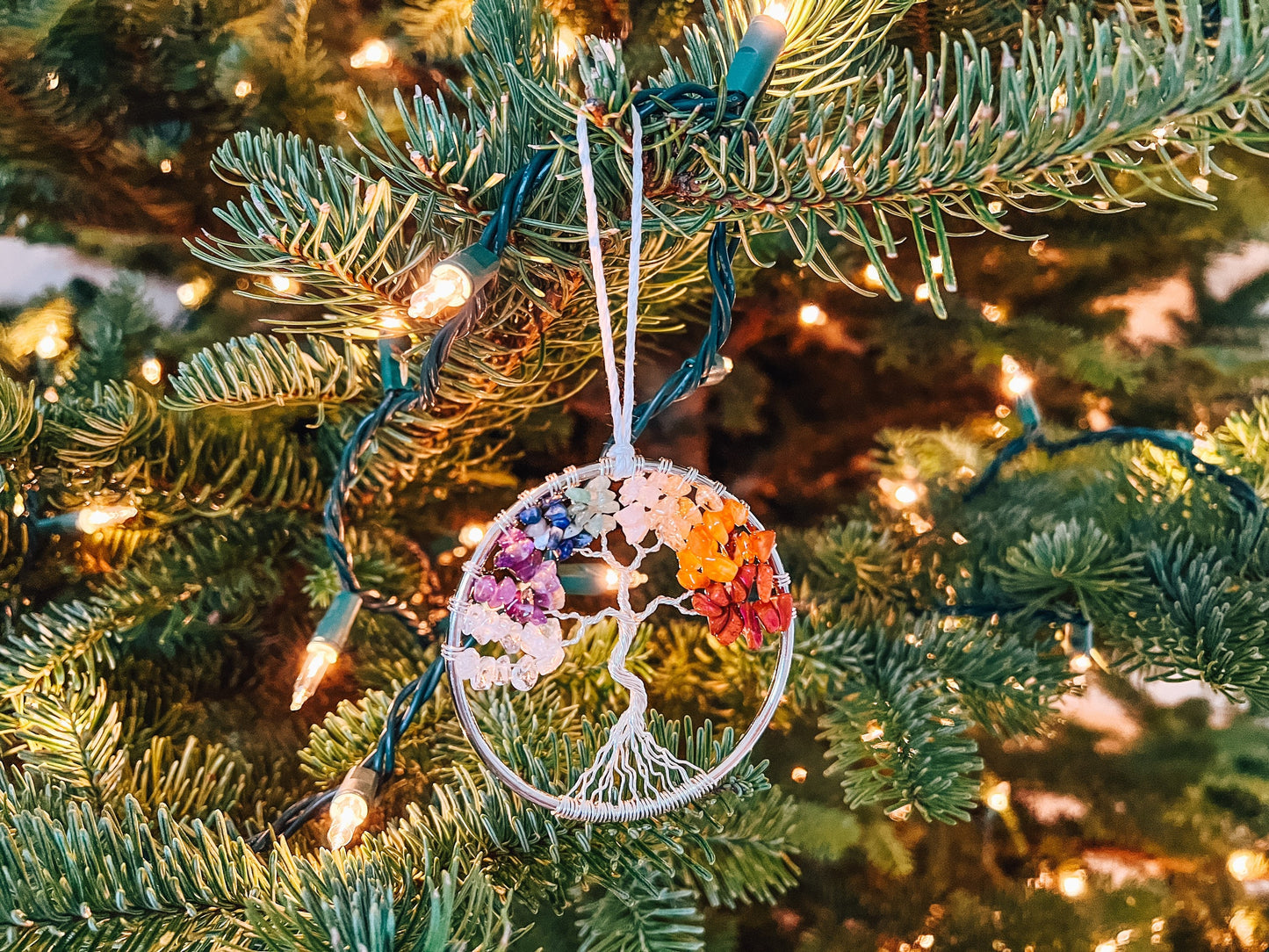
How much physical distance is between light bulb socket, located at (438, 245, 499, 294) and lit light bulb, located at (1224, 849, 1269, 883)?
0.77 metres

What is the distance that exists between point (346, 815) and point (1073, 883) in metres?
0.60

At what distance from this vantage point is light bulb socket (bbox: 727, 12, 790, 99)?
28cm

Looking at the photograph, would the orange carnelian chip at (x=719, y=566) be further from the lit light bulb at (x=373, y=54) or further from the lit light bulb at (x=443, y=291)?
the lit light bulb at (x=373, y=54)

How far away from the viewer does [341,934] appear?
0.25 metres

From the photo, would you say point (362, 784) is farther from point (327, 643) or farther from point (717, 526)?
point (717, 526)

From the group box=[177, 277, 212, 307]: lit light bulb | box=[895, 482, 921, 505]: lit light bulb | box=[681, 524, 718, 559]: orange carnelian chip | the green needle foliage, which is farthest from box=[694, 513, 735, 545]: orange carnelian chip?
box=[177, 277, 212, 307]: lit light bulb

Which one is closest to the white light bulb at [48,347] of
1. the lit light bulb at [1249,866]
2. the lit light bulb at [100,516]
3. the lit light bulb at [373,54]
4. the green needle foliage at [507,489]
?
the green needle foliage at [507,489]

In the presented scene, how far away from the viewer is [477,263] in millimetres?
292

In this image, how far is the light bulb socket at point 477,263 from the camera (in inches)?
11.4

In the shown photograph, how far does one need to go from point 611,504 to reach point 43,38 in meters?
0.55

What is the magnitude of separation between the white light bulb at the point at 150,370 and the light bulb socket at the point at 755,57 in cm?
51

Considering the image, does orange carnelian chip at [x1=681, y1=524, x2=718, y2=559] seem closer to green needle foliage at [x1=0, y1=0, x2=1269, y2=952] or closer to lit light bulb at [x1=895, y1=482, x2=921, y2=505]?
green needle foliage at [x1=0, y1=0, x2=1269, y2=952]

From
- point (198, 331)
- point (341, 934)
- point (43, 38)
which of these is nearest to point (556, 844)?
point (341, 934)

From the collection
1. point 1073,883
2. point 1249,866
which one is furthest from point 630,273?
point 1249,866
